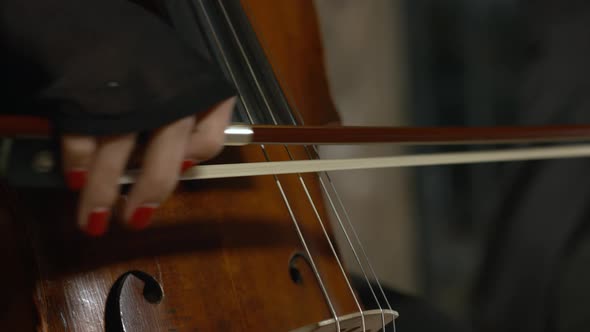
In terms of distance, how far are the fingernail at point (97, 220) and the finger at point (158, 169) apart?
0.5 inches

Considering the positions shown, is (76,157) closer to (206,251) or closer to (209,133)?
(209,133)

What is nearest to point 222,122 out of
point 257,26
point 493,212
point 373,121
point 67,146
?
point 67,146

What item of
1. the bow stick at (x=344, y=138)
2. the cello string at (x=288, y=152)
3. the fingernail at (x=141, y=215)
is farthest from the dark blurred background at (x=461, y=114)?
the fingernail at (x=141, y=215)

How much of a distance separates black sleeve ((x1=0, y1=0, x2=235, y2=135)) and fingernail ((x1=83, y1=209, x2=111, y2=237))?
55 millimetres

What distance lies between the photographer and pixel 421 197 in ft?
5.19

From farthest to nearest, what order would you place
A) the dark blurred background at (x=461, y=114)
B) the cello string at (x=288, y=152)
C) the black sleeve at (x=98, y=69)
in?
1. the dark blurred background at (x=461, y=114)
2. the cello string at (x=288, y=152)
3. the black sleeve at (x=98, y=69)

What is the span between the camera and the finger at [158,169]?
0.29 meters

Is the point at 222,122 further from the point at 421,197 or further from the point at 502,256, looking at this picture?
the point at 421,197

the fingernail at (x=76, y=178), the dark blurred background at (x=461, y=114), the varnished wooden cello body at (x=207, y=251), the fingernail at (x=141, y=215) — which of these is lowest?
the dark blurred background at (x=461, y=114)

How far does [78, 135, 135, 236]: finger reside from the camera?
0.28 metres

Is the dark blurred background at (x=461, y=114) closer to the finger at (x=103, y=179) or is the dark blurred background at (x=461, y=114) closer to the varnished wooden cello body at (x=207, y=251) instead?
the varnished wooden cello body at (x=207, y=251)

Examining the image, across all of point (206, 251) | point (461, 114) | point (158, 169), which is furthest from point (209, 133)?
point (461, 114)

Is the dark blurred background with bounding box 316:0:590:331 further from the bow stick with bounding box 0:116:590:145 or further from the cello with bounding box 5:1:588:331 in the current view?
the cello with bounding box 5:1:588:331

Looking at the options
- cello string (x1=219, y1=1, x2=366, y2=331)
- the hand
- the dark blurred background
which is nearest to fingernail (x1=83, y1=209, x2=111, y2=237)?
the hand
